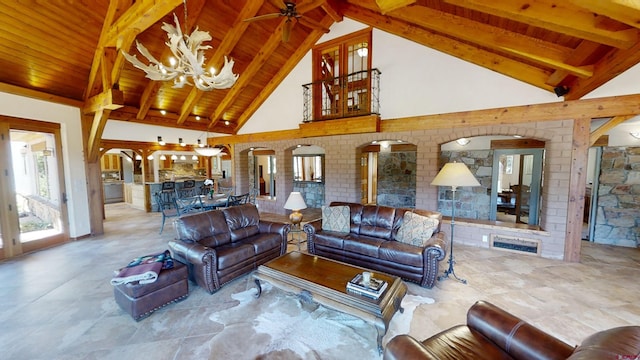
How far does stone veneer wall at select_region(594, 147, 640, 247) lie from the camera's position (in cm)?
479

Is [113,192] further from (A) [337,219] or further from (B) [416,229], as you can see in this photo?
(B) [416,229]

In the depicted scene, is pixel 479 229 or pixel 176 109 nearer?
pixel 479 229

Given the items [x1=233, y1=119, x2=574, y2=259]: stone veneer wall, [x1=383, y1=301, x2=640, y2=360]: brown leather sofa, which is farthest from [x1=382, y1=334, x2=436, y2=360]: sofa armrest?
[x1=233, y1=119, x2=574, y2=259]: stone veneer wall

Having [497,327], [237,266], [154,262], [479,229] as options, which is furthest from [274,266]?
[479,229]

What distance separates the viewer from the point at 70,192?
17.6ft

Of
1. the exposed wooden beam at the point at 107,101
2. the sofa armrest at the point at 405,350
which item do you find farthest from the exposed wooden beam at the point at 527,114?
the exposed wooden beam at the point at 107,101

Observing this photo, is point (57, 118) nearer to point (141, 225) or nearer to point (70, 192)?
point (70, 192)

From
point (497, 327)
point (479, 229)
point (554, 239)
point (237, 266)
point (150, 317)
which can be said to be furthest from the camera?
point (479, 229)

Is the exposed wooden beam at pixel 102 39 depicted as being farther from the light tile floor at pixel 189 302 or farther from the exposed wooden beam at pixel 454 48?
the exposed wooden beam at pixel 454 48

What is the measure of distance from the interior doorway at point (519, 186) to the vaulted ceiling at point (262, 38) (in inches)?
76.9

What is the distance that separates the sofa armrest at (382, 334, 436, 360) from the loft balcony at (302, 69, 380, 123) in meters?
5.07

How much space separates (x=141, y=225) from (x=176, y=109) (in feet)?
11.8

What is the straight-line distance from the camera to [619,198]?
16.1 ft

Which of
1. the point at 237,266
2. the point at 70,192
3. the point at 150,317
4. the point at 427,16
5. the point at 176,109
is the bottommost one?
the point at 150,317
